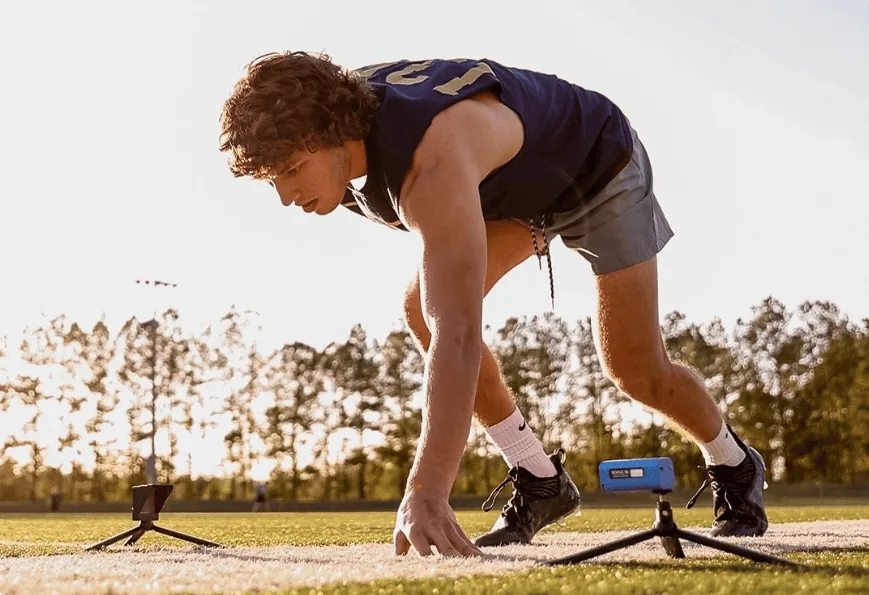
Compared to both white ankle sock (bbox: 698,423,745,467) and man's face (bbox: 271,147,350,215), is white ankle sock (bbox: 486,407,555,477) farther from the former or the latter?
man's face (bbox: 271,147,350,215)

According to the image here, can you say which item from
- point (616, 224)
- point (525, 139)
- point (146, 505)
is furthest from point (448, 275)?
point (146, 505)

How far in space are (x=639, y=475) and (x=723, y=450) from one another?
167cm

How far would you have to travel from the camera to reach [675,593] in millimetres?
1855

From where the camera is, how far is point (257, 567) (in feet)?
8.54

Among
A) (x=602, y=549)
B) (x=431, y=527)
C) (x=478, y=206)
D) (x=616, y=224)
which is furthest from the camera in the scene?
(x=616, y=224)

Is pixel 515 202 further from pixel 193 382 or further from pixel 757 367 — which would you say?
pixel 757 367

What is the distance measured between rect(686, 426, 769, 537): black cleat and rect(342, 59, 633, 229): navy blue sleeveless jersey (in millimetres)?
1364

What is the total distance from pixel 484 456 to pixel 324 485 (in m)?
8.62

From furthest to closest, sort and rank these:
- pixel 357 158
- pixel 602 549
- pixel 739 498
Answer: pixel 739 498
pixel 357 158
pixel 602 549

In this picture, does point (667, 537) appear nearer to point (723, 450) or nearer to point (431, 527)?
point (431, 527)

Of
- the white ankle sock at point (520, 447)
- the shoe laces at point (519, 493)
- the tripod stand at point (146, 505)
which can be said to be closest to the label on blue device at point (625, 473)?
the shoe laces at point (519, 493)

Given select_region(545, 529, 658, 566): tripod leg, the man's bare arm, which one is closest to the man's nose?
the man's bare arm

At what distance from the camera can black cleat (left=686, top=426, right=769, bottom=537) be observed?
13.2 ft

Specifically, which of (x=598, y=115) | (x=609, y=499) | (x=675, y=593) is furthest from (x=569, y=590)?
(x=609, y=499)
